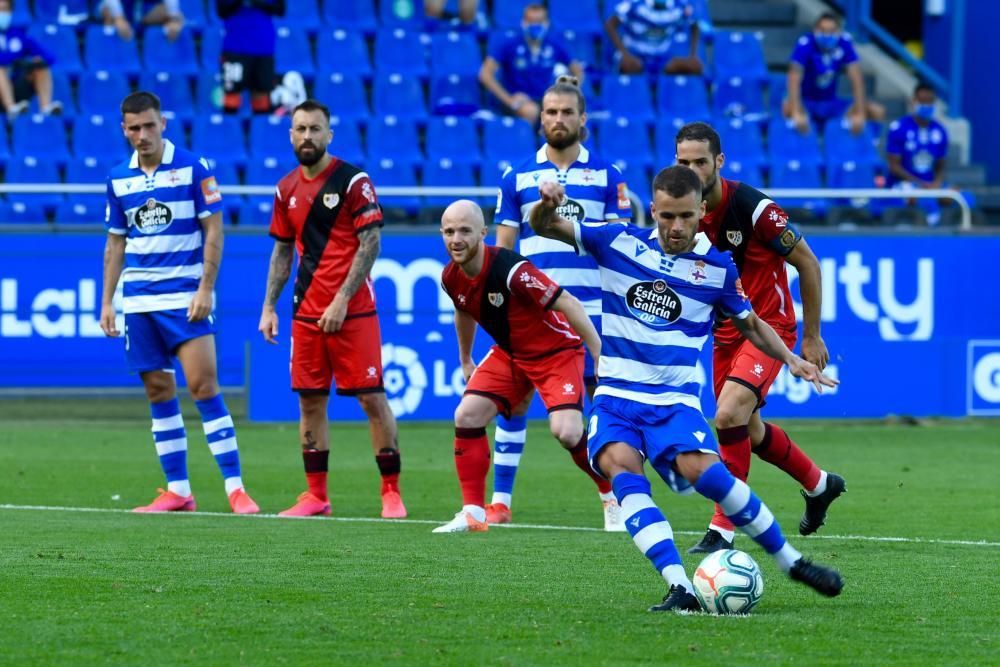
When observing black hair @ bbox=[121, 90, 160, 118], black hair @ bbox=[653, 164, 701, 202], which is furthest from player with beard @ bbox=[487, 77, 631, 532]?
black hair @ bbox=[653, 164, 701, 202]

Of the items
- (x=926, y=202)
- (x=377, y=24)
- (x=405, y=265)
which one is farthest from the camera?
(x=377, y=24)

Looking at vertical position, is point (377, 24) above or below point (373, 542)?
above

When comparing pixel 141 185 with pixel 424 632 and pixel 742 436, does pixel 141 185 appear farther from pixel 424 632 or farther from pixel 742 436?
pixel 424 632

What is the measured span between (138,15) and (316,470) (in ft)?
36.9

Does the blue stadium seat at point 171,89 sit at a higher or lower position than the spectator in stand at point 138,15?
lower

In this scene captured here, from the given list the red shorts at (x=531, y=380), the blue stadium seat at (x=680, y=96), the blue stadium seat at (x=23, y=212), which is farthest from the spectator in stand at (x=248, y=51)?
the red shorts at (x=531, y=380)

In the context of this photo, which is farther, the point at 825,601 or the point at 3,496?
the point at 3,496

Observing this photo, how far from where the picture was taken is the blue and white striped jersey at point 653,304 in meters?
6.59

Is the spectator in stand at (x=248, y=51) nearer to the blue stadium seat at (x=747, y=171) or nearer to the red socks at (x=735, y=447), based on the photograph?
the blue stadium seat at (x=747, y=171)

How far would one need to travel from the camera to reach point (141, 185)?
32.3 feet

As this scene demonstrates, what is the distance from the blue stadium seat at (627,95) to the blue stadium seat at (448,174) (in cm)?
232

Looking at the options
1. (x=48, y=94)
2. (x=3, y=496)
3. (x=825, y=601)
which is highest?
(x=48, y=94)

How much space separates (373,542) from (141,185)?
2830 mm

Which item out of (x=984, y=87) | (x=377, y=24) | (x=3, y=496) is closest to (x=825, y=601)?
(x=3, y=496)
